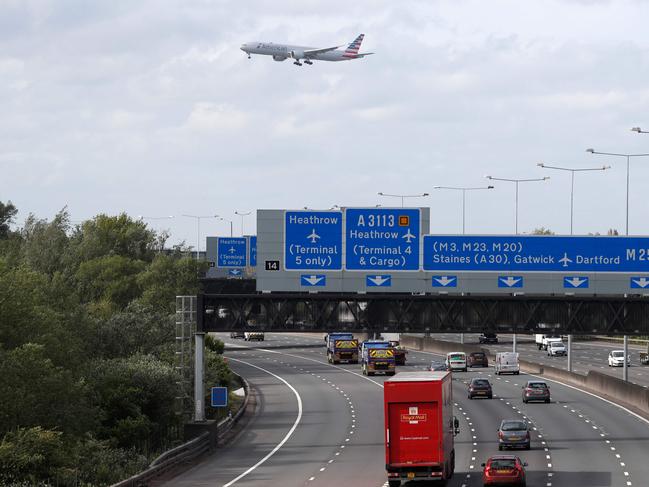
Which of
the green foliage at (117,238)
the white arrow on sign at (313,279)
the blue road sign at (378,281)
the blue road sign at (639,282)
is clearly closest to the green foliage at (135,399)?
the white arrow on sign at (313,279)

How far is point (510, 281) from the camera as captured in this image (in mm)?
65625

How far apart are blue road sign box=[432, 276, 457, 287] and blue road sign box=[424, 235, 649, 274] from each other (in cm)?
71

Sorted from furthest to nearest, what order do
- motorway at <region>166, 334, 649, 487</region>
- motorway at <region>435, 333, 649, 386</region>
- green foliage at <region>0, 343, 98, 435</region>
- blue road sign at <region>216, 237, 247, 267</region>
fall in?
blue road sign at <region>216, 237, 247, 267</region>
motorway at <region>435, 333, 649, 386</region>
motorway at <region>166, 334, 649, 487</region>
green foliage at <region>0, 343, 98, 435</region>

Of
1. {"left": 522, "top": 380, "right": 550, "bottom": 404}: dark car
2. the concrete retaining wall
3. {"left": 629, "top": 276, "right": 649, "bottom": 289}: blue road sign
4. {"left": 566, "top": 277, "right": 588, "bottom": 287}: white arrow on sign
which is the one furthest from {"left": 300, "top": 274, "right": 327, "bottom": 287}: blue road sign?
{"left": 522, "top": 380, "right": 550, "bottom": 404}: dark car

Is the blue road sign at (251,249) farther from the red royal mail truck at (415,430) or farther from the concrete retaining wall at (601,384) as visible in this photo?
the red royal mail truck at (415,430)

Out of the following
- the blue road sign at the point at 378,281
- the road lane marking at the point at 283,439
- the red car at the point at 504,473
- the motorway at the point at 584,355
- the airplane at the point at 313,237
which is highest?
the airplane at the point at 313,237

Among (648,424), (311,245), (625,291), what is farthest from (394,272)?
(648,424)

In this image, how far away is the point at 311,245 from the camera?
2527 inches

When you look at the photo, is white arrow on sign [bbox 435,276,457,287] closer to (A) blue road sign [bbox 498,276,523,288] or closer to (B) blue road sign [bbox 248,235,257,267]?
(A) blue road sign [bbox 498,276,523,288]

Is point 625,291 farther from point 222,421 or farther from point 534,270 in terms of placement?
point 222,421

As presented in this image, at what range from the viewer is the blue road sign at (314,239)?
64.2 metres

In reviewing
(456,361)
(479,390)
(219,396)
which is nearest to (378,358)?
(456,361)

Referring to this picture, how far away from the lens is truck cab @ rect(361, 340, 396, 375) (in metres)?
111

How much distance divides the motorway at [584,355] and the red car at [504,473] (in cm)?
5803
